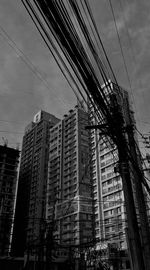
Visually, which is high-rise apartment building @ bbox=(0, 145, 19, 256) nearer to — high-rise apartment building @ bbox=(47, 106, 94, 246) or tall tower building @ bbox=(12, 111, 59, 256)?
tall tower building @ bbox=(12, 111, 59, 256)

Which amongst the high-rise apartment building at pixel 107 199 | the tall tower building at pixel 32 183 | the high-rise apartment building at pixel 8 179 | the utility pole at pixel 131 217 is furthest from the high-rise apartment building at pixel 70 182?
the utility pole at pixel 131 217

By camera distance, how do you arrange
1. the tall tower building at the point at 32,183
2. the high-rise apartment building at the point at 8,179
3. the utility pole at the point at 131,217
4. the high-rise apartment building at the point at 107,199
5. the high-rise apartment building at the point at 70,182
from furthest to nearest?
1. the tall tower building at the point at 32,183
2. the high-rise apartment building at the point at 8,179
3. the high-rise apartment building at the point at 70,182
4. the high-rise apartment building at the point at 107,199
5. the utility pole at the point at 131,217

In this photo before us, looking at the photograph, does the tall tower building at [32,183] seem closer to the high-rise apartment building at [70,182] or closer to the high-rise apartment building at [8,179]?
the high-rise apartment building at [70,182]

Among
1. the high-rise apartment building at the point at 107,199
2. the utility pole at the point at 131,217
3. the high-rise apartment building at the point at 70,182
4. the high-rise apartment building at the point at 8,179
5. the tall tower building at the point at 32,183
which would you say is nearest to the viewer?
the utility pole at the point at 131,217

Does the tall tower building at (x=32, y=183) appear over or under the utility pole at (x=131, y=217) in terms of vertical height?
over

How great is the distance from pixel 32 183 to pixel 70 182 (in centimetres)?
1937

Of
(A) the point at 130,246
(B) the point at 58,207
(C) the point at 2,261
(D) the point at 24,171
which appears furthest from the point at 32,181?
(A) the point at 130,246

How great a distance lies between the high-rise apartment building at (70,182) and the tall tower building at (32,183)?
12.1 ft

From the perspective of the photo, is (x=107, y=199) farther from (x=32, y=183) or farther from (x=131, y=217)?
(x=131, y=217)

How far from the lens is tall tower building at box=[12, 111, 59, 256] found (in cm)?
7294

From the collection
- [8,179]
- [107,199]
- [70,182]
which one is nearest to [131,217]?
[107,199]

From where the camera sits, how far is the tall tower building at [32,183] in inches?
2872

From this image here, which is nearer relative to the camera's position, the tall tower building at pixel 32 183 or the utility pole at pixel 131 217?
the utility pole at pixel 131 217

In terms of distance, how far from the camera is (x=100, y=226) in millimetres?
58719
